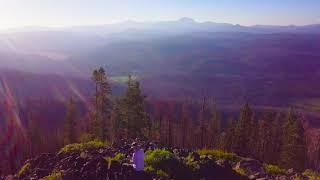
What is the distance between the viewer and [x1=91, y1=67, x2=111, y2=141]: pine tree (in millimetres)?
50781

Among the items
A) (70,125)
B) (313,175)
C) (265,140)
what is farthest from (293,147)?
(313,175)

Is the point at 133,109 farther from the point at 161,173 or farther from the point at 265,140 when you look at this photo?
the point at 161,173

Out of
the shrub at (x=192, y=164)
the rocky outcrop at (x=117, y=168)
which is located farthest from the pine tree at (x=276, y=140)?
the shrub at (x=192, y=164)

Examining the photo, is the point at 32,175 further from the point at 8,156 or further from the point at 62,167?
the point at 8,156

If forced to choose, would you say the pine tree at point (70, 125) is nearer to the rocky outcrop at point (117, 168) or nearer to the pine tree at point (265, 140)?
the pine tree at point (265, 140)

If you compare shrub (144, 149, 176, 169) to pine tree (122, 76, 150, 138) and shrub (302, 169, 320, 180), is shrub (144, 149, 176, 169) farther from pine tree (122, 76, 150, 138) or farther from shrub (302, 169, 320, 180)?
pine tree (122, 76, 150, 138)

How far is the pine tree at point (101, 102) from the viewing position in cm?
5078

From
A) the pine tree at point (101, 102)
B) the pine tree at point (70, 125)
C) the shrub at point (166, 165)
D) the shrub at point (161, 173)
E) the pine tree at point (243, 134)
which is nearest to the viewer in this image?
the shrub at point (161, 173)

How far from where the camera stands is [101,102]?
169 feet

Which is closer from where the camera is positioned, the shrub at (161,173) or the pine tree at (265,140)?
the shrub at (161,173)

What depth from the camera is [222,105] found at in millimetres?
181625

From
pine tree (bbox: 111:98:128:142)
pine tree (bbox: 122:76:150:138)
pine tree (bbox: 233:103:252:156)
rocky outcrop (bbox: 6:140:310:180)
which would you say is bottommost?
pine tree (bbox: 233:103:252:156)

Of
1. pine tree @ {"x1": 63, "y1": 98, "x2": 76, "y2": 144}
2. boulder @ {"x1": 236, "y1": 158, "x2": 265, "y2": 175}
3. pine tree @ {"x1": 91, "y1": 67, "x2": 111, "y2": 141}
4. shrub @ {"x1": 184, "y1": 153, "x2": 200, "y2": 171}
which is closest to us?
shrub @ {"x1": 184, "y1": 153, "x2": 200, "y2": 171}

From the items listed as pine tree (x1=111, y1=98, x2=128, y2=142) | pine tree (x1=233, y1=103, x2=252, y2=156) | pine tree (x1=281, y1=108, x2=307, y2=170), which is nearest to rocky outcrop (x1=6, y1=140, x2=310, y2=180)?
pine tree (x1=111, y1=98, x2=128, y2=142)
